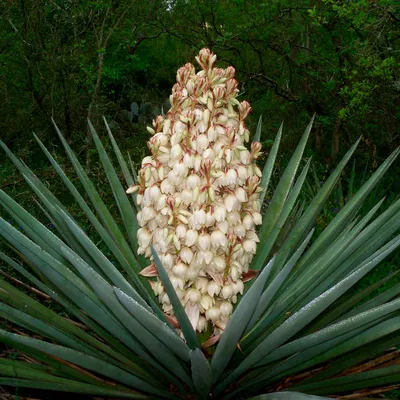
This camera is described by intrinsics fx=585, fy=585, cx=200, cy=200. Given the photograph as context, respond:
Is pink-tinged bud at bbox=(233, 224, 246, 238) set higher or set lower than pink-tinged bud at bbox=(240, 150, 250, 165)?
lower

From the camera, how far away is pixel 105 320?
6.09ft

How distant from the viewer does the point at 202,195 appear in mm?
1809

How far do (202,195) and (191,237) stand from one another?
0.13 metres

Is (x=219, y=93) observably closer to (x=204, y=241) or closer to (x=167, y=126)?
(x=167, y=126)

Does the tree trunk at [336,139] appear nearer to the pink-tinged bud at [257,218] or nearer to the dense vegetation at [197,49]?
the dense vegetation at [197,49]

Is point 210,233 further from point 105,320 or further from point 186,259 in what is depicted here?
point 105,320

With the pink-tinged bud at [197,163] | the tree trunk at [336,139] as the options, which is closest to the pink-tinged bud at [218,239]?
the pink-tinged bud at [197,163]

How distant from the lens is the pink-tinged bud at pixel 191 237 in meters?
1.81

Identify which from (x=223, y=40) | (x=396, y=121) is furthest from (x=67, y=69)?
(x=396, y=121)

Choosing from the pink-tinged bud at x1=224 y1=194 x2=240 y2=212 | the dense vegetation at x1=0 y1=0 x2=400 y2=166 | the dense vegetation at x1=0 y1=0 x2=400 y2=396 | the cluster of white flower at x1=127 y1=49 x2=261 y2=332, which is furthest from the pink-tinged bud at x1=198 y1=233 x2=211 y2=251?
the dense vegetation at x1=0 y1=0 x2=400 y2=166

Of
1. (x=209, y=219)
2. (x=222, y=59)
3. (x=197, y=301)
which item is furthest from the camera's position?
(x=222, y=59)

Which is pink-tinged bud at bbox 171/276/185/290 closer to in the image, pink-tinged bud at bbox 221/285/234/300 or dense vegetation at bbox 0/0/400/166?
pink-tinged bud at bbox 221/285/234/300

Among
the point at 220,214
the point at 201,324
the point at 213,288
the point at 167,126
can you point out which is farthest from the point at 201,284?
the point at 167,126

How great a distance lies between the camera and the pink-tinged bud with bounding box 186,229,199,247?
1.81 metres
